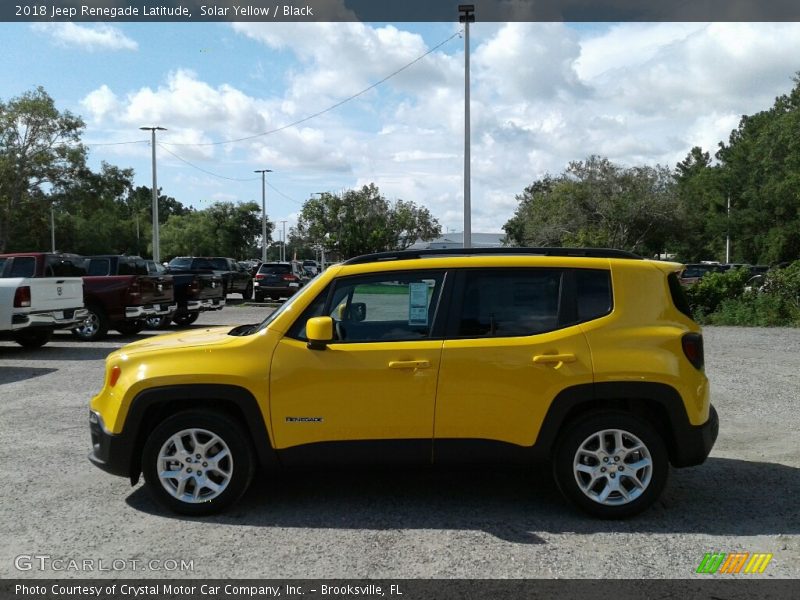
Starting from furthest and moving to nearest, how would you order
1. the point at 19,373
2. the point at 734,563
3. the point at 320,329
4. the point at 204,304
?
the point at 204,304 → the point at 19,373 → the point at 320,329 → the point at 734,563

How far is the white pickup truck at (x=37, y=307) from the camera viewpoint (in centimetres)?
1245

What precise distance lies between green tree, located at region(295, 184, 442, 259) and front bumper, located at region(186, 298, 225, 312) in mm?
28091

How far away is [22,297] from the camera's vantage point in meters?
12.5

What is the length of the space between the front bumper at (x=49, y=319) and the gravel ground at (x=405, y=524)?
6.30 m

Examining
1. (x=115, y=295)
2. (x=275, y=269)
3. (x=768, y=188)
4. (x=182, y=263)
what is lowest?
(x=115, y=295)

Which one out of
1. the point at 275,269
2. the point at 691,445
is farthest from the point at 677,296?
the point at 275,269

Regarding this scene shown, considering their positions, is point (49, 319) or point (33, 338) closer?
point (49, 319)

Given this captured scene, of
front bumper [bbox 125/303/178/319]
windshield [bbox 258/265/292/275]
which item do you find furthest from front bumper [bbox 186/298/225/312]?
windshield [bbox 258/265/292/275]

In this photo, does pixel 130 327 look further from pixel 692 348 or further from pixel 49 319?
pixel 692 348

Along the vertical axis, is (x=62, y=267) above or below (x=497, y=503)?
above

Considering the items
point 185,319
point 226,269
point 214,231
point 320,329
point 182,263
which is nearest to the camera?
point 320,329

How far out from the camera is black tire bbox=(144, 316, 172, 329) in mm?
17828

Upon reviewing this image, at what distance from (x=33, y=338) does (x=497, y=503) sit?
39.5 ft

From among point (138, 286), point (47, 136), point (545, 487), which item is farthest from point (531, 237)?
point (545, 487)
